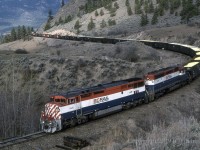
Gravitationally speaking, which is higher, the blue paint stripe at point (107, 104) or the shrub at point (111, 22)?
the shrub at point (111, 22)

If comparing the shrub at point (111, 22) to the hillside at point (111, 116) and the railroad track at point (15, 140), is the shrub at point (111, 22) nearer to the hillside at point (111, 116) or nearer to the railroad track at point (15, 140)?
the hillside at point (111, 116)

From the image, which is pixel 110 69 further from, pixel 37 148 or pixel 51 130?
pixel 37 148

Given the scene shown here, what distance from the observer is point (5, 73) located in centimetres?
5616

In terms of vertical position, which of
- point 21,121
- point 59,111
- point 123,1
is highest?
point 123,1

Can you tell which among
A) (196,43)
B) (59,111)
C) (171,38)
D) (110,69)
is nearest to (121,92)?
(59,111)

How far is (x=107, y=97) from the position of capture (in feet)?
111

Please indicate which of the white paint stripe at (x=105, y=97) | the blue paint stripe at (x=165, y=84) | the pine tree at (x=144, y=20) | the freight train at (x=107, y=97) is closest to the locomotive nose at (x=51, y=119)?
the freight train at (x=107, y=97)

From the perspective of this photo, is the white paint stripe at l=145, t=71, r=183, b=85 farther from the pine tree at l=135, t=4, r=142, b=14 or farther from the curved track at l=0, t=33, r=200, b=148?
the pine tree at l=135, t=4, r=142, b=14

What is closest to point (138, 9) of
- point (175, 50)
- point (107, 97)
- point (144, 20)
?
point (144, 20)

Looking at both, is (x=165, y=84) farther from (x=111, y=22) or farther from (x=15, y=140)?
(x=111, y=22)

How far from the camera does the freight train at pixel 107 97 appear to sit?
96.9ft

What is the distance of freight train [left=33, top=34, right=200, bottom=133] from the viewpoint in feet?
96.9

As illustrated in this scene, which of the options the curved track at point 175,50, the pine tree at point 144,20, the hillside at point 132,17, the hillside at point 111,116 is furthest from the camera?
the pine tree at point 144,20

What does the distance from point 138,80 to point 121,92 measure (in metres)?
3.17
